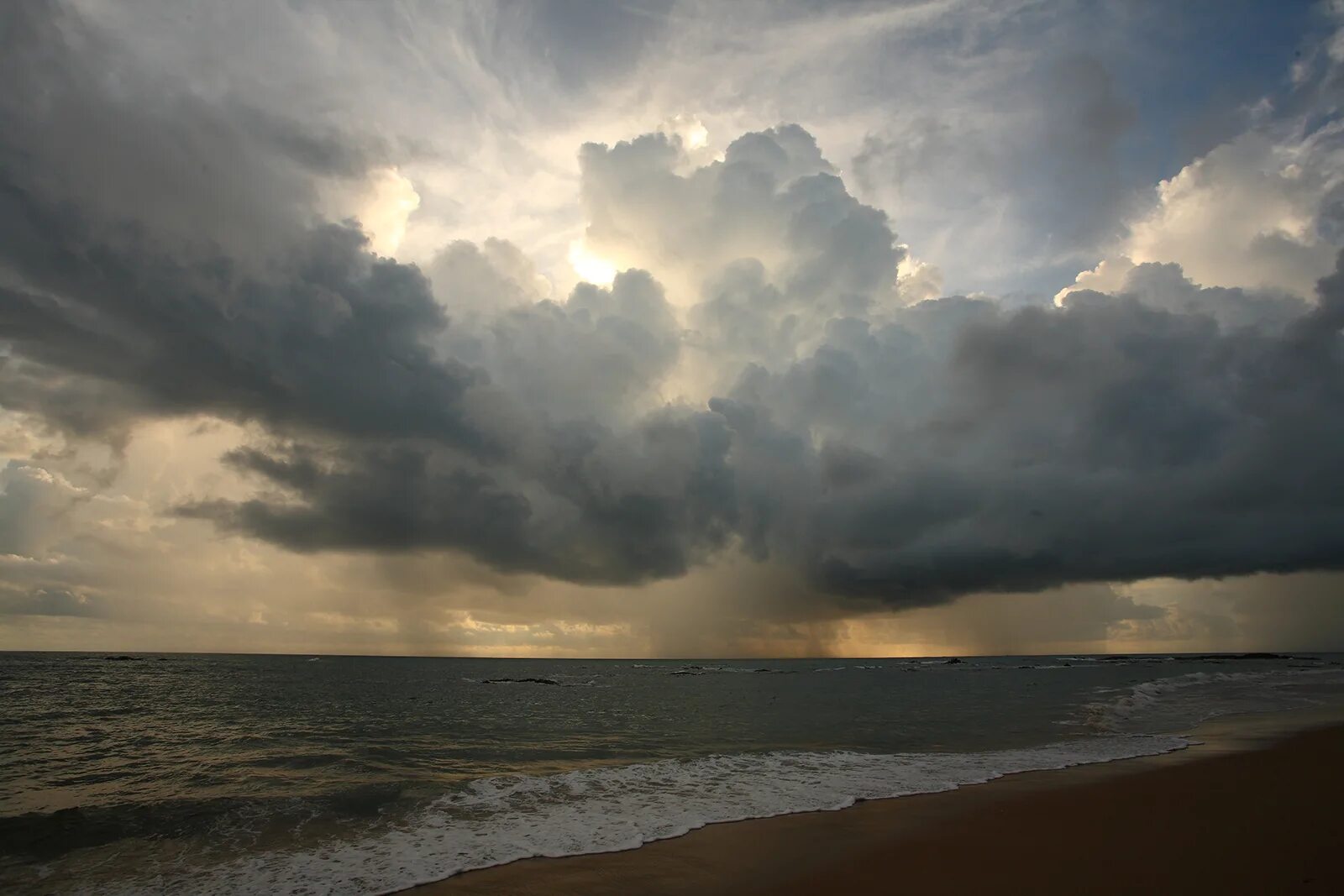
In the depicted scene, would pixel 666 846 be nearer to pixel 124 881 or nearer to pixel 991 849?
pixel 991 849

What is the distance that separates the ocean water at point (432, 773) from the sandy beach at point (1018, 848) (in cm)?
132

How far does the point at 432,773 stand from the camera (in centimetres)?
2359

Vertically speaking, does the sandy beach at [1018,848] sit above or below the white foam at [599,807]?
above

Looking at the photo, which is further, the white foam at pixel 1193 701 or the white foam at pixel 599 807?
the white foam at pixel 1193 701

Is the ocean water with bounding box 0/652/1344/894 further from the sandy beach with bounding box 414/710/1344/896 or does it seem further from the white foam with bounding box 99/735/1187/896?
the sandy beach with bounding box 414/710/1344/896

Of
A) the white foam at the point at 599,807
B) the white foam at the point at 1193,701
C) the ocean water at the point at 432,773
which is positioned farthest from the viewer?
the white foam at the point at 1193,701

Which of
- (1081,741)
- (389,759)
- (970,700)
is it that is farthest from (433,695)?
(1081,741)

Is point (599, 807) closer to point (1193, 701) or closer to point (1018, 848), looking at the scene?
point (1018, 848)

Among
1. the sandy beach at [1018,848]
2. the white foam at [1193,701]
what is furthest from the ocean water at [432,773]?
the sandy beach at [1018,848]

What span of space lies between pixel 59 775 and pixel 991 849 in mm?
28433

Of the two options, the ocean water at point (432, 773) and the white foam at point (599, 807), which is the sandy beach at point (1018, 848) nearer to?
the white foam at point (599, 807)

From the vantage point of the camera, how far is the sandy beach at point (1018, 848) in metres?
11.3

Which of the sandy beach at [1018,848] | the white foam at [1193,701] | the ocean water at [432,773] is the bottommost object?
the white foam at [1193,701]

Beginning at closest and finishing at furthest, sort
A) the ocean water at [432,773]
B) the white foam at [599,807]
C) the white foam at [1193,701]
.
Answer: the white foam at [599,807] → the ocean water at [432,773] → the white foam at [1193,701]
